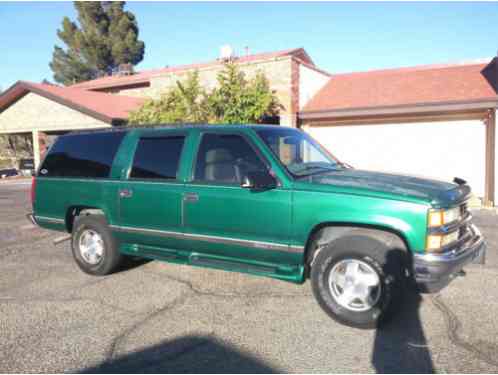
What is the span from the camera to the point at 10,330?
158 inches

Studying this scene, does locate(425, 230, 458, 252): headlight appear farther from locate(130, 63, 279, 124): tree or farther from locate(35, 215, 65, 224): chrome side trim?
locate(130, 63, 279, 124): tree

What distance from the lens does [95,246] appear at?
5.71 m

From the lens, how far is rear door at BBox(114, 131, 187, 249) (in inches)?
195

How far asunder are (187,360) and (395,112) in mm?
11648

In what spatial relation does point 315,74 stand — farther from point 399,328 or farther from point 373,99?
point 399,328

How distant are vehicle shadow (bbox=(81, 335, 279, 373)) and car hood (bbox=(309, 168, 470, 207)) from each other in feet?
5.79

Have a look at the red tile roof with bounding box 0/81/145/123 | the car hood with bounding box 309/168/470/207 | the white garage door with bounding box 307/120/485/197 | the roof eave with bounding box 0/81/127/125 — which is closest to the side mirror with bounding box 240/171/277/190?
the car hood with bounding box 309/168/470/207

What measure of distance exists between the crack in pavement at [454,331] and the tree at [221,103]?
30.8 feet

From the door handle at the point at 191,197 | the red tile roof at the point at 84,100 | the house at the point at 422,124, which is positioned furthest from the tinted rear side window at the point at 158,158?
the red tile roof at the point at 84,100

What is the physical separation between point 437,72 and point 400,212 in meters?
14.6

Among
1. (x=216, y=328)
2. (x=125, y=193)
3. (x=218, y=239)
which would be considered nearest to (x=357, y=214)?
(x=218, y=239)

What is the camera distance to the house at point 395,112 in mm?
12750

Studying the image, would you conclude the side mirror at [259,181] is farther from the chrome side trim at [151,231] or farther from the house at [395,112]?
the house at [395,112]

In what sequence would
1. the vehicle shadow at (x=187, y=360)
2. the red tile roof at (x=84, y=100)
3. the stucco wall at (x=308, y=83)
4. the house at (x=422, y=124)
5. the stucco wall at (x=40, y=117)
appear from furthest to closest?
1. the stucco wall at (x=40, y=117)
2. the red tile roof at (x=84, y=100)
3. the stucco wall at (x=308, y=83)
4. the house at (x=422, y=124)
5. the vehicle shadow at (x=187, y=360)
